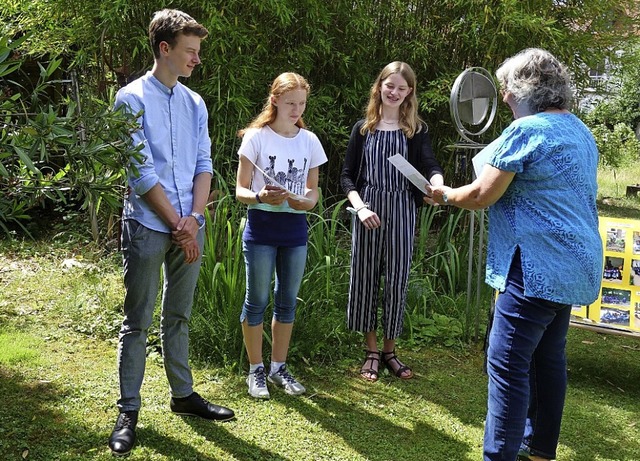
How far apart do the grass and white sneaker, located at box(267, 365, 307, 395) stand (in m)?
0.04

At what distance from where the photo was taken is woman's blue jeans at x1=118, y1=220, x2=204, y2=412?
8.69ft

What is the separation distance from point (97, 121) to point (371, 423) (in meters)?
1.85

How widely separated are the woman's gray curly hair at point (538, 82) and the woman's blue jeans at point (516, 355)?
53 cm

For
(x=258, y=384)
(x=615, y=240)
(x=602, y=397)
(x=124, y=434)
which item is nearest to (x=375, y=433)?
(x=258, y=384)

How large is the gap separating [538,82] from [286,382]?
1872mm

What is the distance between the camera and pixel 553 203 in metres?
2.29

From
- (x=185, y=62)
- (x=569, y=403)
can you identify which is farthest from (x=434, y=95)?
(x=185, y=62)

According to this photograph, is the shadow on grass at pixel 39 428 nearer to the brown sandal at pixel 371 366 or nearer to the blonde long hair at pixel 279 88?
the brown sandal at pixel 371 366

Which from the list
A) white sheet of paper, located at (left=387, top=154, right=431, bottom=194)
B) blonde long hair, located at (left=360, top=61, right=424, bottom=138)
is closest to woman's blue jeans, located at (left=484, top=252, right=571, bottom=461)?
white sheet of paper, located at (left=387, top=154, right=431, bottom=194)

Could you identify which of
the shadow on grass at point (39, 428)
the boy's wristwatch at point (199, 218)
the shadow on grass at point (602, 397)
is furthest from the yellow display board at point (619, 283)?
the shadow on grass at point (39, 428)

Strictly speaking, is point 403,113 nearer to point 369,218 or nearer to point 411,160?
point 411,160

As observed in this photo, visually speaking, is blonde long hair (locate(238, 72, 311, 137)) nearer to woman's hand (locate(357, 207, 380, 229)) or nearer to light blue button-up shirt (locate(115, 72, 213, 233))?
light blue button-up shirt (locate(115, 72, 213, 233))

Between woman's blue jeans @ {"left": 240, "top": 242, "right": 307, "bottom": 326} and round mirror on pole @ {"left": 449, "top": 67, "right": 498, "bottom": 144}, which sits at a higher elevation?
round mirror on pole @ {"left": 449, "top": 67, "right": 498, "bottom": 144}

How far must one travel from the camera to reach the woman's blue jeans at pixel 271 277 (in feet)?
10.3
